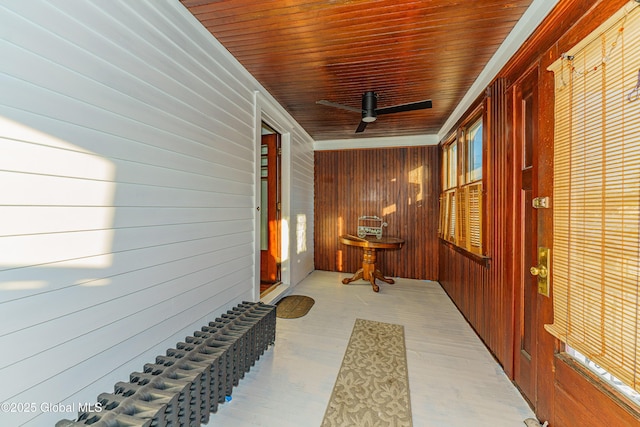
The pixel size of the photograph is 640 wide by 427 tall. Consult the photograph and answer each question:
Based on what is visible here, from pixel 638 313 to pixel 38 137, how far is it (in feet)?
8.28

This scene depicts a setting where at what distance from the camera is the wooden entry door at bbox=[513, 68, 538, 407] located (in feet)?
5.52

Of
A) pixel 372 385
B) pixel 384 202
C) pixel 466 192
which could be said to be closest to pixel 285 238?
pixel 384 202

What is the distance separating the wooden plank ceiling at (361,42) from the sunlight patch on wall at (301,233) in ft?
6.85

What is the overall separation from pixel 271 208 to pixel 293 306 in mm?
1610

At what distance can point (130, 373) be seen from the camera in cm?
145

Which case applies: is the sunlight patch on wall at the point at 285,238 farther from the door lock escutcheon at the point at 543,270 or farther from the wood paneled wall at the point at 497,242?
the door lock escutcheon at the point at 543,270

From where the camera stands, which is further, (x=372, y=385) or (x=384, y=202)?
(x=384, y=202)

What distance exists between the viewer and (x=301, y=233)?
185 inches

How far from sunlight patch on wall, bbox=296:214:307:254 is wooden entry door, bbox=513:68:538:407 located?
322 cm

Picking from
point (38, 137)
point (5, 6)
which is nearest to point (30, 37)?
point (5, 6)

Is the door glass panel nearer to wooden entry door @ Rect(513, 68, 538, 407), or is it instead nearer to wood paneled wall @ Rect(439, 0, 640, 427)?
wood paneled wall @ Rect(439, 0, 640, 427)

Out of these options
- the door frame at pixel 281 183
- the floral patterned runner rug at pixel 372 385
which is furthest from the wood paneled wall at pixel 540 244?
the door frame at pixel 281 183

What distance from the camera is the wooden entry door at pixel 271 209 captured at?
4066 mm

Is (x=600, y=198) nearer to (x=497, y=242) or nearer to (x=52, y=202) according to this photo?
(x=497, y=242)
